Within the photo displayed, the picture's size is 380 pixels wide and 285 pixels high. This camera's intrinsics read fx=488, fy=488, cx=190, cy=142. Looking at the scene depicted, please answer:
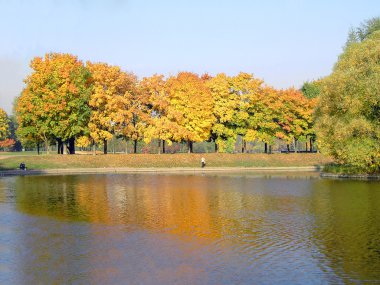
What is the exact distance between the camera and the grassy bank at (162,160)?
75750 millimetres

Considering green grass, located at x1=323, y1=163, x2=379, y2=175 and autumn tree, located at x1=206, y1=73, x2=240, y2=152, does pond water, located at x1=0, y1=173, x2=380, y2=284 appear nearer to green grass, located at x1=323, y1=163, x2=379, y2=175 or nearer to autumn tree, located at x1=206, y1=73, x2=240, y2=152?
green grass, located at x1=323, y1=163, x2=379, y2=175

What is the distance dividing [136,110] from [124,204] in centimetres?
5338

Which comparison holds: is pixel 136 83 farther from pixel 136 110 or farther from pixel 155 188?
pixel 155 188

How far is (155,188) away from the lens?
44750mm

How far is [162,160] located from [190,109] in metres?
11.4

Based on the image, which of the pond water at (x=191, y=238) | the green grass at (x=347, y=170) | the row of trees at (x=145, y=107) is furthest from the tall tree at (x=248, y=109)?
the pond water at (x=191, y=238)

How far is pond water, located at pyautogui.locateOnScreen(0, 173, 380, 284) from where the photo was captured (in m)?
16.4

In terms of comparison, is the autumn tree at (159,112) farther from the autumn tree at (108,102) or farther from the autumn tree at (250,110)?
the autumn tree at (250,110)

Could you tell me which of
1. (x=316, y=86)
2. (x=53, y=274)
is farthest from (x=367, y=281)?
(x=316, y=86)

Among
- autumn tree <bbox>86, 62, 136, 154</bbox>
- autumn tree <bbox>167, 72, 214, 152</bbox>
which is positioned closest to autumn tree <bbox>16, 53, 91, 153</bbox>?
autumn tree <bbox>86, 62, 136, 154</bbox>

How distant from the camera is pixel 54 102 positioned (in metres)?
78.7

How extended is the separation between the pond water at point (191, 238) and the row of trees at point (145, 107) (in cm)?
4230

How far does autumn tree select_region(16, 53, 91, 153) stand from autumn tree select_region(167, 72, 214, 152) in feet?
49.9

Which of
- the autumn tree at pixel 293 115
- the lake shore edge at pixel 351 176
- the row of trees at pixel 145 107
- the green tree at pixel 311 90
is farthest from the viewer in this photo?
the green tree at pixel 311 90
